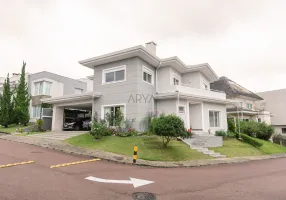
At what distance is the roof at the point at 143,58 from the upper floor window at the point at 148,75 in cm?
75

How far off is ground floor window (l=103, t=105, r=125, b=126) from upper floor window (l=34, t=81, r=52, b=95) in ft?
43.4

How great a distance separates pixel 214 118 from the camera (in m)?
19.6

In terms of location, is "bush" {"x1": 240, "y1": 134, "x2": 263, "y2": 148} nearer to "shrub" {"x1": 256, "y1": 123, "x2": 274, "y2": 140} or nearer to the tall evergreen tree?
"shrub" {"x1": 256, "y1": 123, "x2": 274, "y2": 140}

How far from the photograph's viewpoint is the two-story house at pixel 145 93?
15930 millimetres

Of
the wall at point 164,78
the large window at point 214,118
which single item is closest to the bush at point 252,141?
the large window at point 214,118

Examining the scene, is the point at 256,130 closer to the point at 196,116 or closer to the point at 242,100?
the point at 196,116

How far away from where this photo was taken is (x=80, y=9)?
11.4 meters

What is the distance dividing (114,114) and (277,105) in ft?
112

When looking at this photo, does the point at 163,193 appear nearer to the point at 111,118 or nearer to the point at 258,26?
the point at 111,118

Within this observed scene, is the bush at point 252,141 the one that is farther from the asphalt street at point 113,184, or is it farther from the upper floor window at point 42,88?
the upper floor window at point 42,88

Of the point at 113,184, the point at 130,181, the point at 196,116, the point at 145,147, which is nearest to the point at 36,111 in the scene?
the point at 145,147

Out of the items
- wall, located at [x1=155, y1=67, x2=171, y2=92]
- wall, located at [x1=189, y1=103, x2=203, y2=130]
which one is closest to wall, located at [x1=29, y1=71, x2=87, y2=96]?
wall, located at [x1=155, y1=67, x2=171, y2=92]

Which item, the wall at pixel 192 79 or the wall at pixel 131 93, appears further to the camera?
the wall at pixel 192 79

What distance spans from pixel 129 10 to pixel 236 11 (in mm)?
5977
